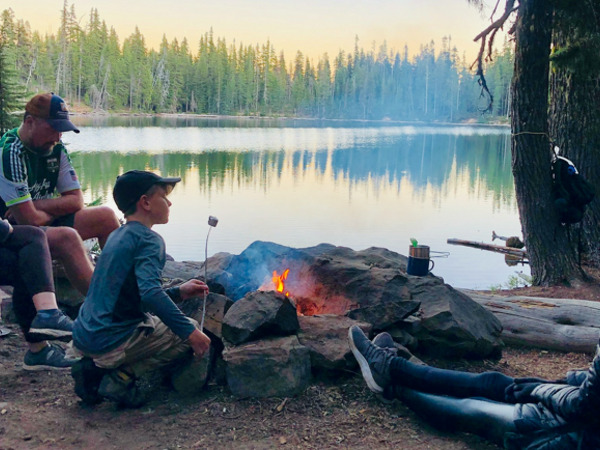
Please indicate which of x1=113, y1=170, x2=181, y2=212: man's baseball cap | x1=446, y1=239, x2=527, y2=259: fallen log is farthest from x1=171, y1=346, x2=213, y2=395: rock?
x1=446, y1=239, x2=527, y2=259: fallen log

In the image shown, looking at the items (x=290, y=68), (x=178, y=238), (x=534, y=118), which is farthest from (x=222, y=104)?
(x=534, y=118)

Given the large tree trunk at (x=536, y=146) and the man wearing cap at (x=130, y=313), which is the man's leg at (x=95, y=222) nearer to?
the man wearing cap at (x=130, y=313)

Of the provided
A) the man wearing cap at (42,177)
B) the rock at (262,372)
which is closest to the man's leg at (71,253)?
the man wearing cap at (42,177)

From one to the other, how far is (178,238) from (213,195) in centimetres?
576

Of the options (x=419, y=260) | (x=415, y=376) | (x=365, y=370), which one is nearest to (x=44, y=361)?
(x=365, y=370)

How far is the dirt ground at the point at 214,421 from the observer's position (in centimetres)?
322

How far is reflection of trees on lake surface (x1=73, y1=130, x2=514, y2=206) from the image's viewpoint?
837 inches

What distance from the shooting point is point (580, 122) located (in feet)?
25.3

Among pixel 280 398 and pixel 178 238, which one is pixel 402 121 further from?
pixel 280 398

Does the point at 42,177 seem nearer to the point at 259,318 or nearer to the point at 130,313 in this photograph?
the point at 130,313

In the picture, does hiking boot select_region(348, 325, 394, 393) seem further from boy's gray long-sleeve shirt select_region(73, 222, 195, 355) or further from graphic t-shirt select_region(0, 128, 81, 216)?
graphic t-shirt select_region(0, 128, 81, 216)

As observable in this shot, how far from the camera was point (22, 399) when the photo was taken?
12.0ft

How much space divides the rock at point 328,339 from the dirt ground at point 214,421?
15 cm

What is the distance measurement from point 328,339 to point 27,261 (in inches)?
82.7
